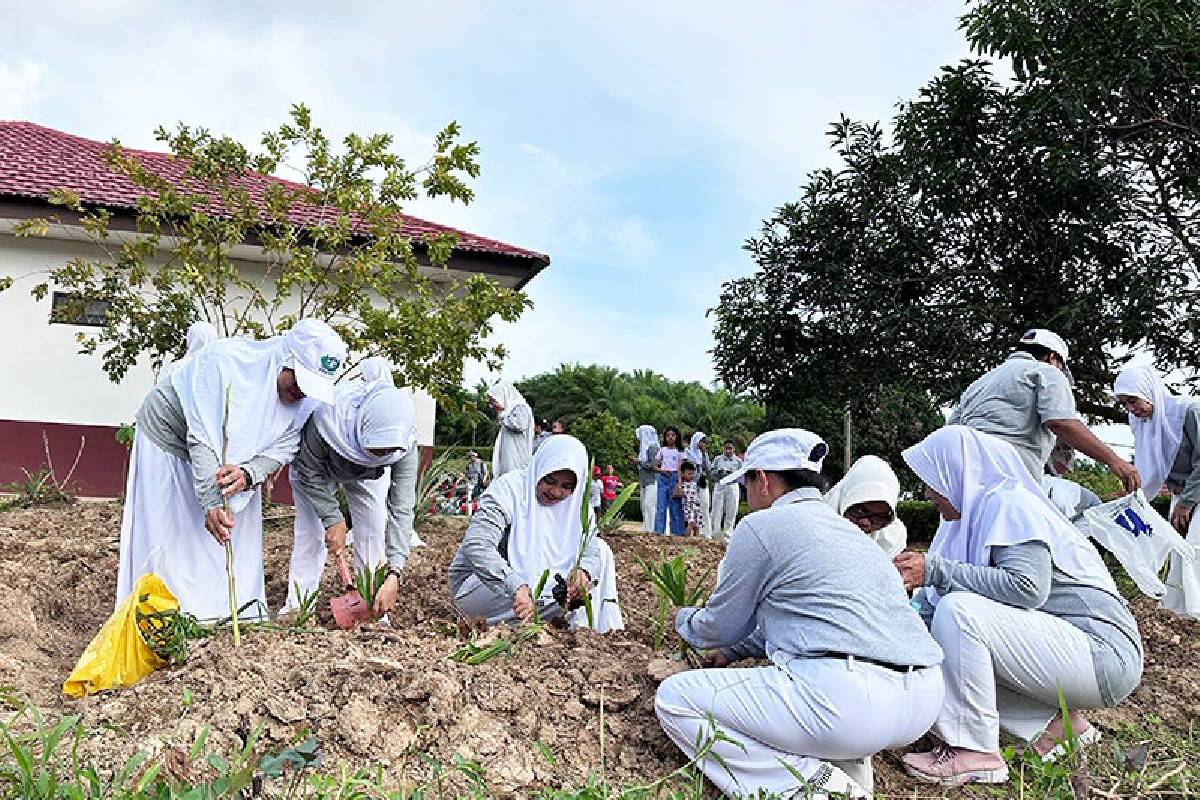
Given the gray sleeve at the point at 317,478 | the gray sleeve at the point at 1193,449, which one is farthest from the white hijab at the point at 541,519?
Result: the gray sleeve at the point at 1193,449

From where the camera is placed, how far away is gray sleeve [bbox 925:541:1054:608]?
3328mm

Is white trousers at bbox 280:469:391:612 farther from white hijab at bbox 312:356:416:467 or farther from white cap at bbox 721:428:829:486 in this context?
white cap at bbox 721:428:829:486

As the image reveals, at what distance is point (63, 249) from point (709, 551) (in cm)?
874

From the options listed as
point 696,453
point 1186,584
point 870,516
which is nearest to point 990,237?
point 696,453

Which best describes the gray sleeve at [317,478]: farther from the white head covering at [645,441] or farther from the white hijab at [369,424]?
the white head covering at [645,441]

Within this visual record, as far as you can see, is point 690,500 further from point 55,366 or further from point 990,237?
point 55,366

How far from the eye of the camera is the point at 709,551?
9461mm

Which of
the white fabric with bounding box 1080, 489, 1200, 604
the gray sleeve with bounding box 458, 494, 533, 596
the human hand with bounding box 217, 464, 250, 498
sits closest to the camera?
the human hand with bounding box 217, 464, 250, 498

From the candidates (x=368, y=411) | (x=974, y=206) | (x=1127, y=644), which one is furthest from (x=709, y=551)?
(x=1127, y=644)

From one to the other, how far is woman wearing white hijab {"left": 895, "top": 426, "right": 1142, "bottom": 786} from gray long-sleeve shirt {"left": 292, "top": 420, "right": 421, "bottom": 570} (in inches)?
91.8

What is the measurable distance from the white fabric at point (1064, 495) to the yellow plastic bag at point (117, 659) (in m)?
4.03

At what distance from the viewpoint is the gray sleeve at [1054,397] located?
16.8ft

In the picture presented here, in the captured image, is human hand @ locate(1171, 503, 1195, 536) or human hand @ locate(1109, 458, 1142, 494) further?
human hand @ locate(1171, 503, 1195, 536)

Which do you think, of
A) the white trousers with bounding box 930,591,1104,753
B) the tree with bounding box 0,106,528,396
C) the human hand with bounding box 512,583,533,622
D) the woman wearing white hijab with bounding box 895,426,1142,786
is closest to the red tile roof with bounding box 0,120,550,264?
the tree with bounding box 0,106,528,396
